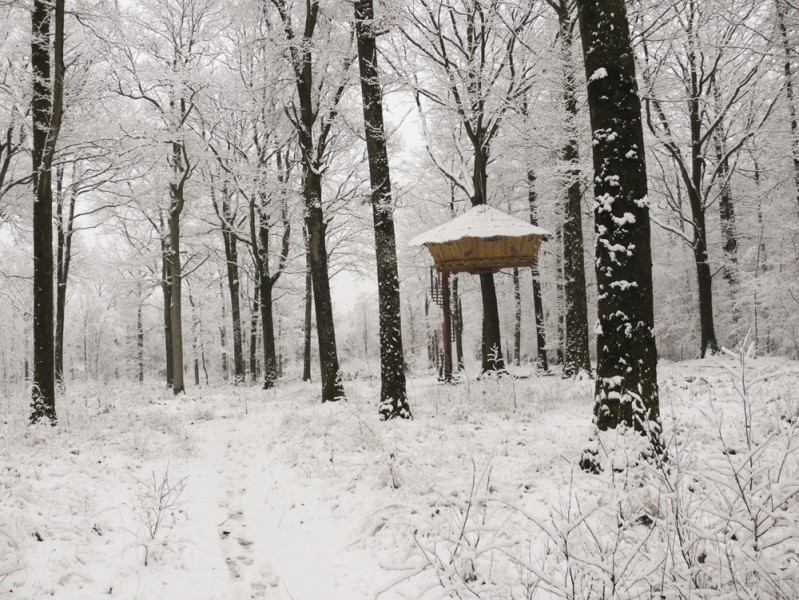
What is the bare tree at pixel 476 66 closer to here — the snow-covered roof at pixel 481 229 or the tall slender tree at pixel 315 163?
the tall slender tree at pixel 315 163

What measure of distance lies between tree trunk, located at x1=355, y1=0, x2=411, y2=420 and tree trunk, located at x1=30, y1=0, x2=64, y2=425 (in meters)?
5.29

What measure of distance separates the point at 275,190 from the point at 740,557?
14.8 m

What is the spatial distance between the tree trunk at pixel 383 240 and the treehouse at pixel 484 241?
1.33m

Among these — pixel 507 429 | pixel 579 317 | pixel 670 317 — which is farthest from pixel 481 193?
pixel 670 317

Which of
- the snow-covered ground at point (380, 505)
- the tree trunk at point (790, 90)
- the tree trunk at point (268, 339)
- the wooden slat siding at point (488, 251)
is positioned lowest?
the snow-covered ground at point (380, 505)

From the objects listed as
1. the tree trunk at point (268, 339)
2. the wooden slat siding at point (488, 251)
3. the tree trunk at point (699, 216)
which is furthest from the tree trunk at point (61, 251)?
the tree trunk at point (699, 216)

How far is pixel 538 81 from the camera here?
12219 millimetres

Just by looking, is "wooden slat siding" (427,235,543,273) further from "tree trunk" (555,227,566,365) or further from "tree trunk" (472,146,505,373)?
"tree trunk" (555,227,566,365)

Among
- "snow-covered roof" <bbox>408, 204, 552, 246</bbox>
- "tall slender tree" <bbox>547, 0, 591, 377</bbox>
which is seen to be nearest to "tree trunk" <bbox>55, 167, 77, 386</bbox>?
"snow-covered roof" <bbox>408, 204, 552, 246</bbox>

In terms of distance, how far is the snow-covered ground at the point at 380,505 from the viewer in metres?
2.34

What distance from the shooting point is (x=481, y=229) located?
30.4 feet

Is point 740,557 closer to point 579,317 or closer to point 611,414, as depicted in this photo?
point 611,414

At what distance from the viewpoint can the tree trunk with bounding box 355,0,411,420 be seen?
27.3 ft

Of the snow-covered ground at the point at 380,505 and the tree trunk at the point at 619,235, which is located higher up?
the tree trunk at the point at 619,235
